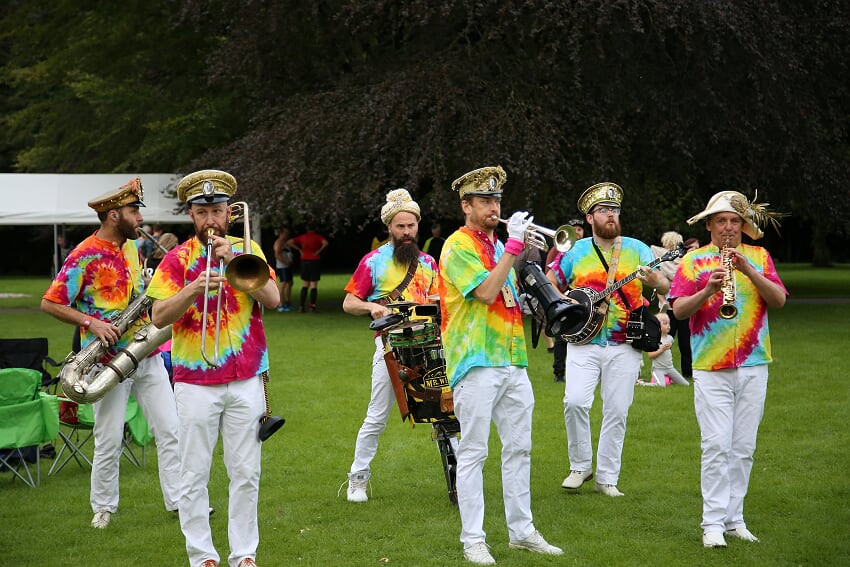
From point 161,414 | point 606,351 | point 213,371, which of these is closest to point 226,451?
point 213,371

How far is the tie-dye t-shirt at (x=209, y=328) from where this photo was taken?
557 centimetres

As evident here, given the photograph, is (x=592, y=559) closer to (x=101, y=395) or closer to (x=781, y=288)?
(x=781, y=288)

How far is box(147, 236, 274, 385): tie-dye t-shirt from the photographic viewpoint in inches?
219

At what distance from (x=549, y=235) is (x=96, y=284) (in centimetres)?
321

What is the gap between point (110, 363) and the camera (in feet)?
22.8

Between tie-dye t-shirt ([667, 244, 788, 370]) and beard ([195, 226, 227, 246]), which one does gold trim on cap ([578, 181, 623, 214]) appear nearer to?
tie-dye t-shirt ([667, 244, 788, 370])

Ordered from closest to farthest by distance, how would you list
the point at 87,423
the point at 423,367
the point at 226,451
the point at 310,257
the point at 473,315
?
the point at 226,451, the point at 473,315, the point at 423,367, the point at 87,423, the point at 310,257

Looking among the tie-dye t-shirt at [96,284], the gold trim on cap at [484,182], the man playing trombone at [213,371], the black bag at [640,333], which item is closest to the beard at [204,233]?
the man playing trombone at [213,371]

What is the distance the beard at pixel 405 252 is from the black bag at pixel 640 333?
5.51ft

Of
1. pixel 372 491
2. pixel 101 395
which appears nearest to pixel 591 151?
pixel 372 491

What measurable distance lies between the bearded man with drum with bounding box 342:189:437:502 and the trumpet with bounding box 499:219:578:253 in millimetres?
1686

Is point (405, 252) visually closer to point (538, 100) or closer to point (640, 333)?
point (640, 333)

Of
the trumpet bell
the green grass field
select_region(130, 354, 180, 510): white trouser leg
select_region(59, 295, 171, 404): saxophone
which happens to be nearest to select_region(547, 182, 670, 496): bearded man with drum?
the green grass field

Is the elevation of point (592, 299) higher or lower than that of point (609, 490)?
higher
